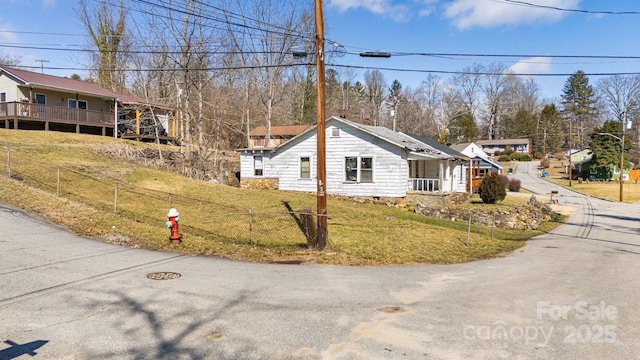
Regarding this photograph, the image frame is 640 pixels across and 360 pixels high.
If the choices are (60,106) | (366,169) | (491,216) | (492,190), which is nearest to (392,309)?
(491,216)

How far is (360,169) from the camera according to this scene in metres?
23.8

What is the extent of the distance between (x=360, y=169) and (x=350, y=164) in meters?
0.75

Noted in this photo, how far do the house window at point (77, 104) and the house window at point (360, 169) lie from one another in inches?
843

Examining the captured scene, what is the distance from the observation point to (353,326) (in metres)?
5.43

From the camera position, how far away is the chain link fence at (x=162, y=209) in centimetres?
1182

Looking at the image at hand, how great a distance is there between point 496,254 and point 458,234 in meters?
2.60

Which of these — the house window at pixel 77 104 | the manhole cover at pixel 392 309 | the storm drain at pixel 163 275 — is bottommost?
the manhole cover at pixel 392 309

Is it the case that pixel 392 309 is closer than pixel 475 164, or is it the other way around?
pixel 392 309

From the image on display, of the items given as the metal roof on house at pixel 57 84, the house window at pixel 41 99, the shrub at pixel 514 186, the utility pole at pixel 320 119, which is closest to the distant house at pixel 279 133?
the metal roof on house at pixel 57 84

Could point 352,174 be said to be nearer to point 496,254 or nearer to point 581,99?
point 496,254

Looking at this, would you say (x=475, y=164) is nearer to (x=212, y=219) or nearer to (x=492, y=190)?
(x=492, y=190)

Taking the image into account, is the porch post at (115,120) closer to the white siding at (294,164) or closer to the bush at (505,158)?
the white siding at (294,164)

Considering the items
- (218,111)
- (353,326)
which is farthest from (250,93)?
(353,326)

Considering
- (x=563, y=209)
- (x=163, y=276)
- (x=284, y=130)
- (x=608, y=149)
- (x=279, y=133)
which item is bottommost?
(x=563, y=209)
